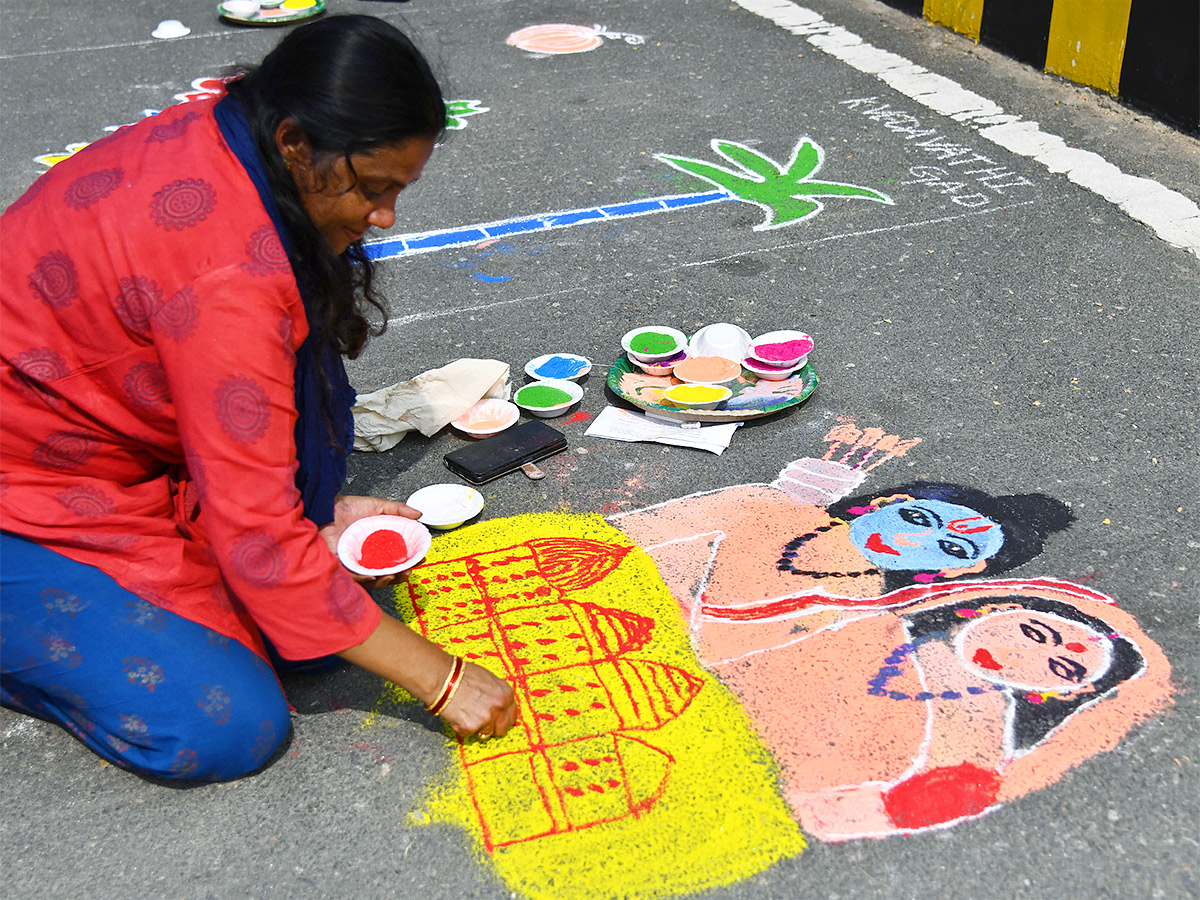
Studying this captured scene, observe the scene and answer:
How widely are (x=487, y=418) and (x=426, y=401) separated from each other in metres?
0.18

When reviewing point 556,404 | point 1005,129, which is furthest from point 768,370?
point 1005,129

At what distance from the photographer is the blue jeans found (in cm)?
191

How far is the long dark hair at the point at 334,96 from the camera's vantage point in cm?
169

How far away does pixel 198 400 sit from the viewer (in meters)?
1.72

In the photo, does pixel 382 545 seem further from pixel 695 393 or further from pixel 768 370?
pixel 768 370

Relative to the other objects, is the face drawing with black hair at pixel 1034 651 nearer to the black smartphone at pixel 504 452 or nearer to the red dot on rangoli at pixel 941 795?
Result: the red dot on rangoli at pixel 941 795

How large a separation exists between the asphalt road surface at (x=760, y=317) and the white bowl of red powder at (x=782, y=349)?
129 mm

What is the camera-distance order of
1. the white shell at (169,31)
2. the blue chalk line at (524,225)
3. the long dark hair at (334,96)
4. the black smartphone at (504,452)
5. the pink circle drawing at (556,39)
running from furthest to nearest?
the white shell at (169,31) → the pink circle drawing at (556,39) → the blue chalk line at (524,225) → the black smartphone at (504,452) → the long dark hair at (334,96)

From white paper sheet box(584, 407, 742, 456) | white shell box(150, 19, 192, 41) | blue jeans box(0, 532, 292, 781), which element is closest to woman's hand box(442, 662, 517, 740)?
blue jeans box(0, 532, 292, 781)

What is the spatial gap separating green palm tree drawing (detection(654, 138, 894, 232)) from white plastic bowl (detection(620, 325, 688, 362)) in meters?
1.02

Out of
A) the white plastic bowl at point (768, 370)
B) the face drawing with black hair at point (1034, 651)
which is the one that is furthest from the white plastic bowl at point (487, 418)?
the face drawing with black hair at point (1034, 651)

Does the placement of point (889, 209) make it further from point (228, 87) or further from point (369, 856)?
point (369, 856)

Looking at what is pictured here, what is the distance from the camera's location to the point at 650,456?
9.71 ft

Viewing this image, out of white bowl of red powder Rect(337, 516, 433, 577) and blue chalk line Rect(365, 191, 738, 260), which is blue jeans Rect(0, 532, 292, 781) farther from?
blue chalk line Rect(365, 191, 738, 260)
